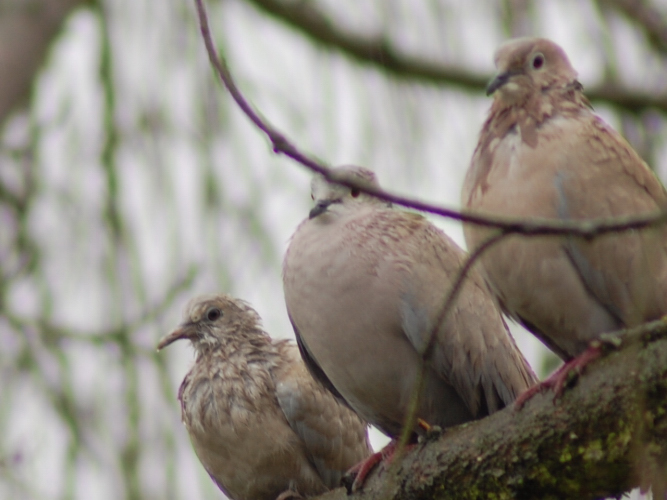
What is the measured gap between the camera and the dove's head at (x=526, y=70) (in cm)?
374

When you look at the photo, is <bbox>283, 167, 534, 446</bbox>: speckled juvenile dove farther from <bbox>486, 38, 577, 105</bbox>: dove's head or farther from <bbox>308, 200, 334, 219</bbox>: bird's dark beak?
<bbox>486, 38, 577, 105</bbox>: dove's head

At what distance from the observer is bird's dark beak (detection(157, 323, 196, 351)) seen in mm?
4941

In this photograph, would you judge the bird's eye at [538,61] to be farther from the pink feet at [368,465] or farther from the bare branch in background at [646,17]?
the pink feet at [368,465]

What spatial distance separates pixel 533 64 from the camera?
380 centimetres

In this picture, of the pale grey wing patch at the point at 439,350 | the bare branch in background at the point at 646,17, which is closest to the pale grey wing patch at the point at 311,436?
the pale grey wing patch at the point at 439,350

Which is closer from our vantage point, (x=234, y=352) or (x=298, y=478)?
(x=298, y=478)

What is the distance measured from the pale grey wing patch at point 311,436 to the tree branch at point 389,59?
1.70 m

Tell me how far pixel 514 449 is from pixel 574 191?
0.93 metres

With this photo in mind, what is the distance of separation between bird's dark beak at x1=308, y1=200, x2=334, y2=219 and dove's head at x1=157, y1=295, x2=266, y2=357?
1095 millimetres

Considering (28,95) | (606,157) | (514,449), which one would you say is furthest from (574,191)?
(28,95)

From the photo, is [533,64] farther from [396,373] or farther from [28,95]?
[28,95]

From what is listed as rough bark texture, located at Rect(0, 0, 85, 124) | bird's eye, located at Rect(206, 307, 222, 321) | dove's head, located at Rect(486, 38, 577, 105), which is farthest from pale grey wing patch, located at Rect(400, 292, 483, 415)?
rough bark texture, located at Rect(0, 0, 85, 124)

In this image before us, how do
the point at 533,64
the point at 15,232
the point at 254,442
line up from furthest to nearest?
the point at 15,232 → the point at 254,442 → the point at 533,64

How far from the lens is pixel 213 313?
5.11 m
